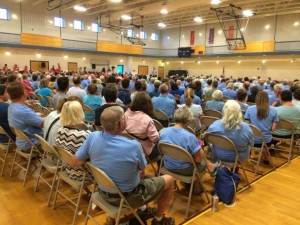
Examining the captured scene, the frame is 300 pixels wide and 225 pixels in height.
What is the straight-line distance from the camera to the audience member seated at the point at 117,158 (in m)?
2.32

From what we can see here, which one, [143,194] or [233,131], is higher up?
[233,131]

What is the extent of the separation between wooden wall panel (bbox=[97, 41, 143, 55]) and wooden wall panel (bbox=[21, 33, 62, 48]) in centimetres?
413

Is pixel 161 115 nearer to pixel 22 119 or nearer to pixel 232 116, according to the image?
pixel 232 116

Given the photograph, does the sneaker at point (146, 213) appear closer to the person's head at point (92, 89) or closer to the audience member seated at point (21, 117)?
the audience member seated at point (21, 117)

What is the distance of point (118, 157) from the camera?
2.31 meters

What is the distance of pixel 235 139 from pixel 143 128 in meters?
1.33

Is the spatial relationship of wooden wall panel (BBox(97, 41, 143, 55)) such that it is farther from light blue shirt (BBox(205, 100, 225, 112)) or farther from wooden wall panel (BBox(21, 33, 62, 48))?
light blue shirt (BBox(205, 100, 225, 112))

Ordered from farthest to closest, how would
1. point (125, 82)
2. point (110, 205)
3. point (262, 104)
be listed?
point (125, 82) → point (262, 104) → point (110, 205)

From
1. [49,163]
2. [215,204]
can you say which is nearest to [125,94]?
[49,163]

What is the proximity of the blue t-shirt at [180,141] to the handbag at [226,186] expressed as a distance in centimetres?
52

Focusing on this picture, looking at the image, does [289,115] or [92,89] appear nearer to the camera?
[289,115]

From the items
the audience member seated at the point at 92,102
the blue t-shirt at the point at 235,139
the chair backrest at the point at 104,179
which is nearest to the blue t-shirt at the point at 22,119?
the chair backrest at the point at 104,179

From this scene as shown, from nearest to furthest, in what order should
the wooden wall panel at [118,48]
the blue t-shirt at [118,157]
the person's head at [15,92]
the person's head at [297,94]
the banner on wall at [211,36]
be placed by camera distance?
the blue t-shirt at [118,157]
the person's head at [15,92]
the person's head at [297,94]
the wooden wall panel at [118,48]
the banner on wall at [211,36]

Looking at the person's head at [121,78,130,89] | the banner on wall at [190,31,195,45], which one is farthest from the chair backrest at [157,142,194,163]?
the banner on wall at [190,31,195,45]
